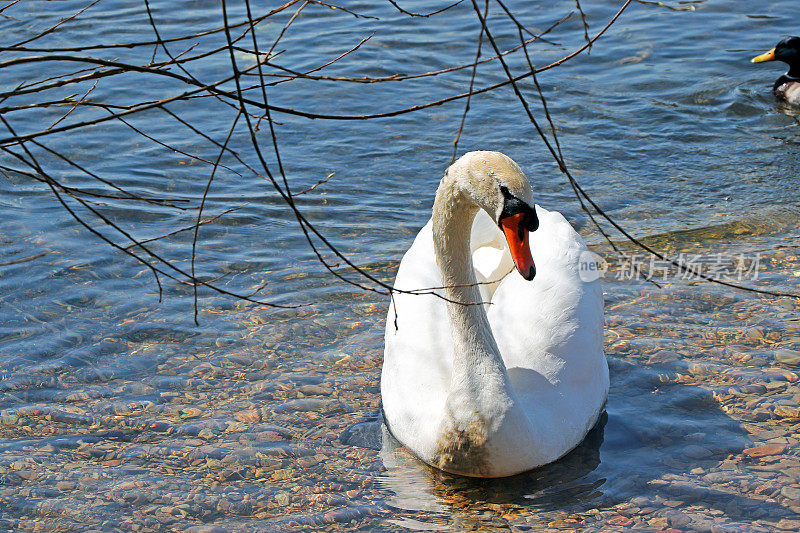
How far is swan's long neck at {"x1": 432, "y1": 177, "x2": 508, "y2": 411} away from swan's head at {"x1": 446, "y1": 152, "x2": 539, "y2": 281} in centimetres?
21

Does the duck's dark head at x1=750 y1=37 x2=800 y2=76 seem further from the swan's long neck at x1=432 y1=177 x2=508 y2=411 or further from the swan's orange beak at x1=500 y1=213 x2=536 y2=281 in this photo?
the swan's orange beak at x1=500 y1=213 x2=536 y2=281

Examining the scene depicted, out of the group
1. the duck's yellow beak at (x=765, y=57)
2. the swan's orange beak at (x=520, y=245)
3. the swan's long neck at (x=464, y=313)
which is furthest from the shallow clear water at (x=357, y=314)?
the swan's orange beak at (x=520, y=245)

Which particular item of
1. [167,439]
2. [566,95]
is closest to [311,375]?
[167,439]

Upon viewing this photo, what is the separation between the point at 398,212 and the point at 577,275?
Result: 292 cm

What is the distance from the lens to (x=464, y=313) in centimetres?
434

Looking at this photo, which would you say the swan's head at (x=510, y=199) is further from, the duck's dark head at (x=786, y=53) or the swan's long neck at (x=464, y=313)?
the duck's dark head at (x=786, y=53)

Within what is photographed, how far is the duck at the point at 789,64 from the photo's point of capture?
32.3 ft

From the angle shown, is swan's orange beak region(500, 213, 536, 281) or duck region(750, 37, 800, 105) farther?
duck region(750, 37, 800, 105)

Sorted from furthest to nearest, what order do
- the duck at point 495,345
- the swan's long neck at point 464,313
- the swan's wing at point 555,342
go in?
1. the swan's wing at point 555,342
2. the swan's long neck at point 464,313
3. the duck at point 495,345

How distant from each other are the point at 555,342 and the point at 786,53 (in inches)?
297

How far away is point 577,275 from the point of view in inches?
190

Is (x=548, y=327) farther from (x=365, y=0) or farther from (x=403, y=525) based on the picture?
(x=365, y=0)

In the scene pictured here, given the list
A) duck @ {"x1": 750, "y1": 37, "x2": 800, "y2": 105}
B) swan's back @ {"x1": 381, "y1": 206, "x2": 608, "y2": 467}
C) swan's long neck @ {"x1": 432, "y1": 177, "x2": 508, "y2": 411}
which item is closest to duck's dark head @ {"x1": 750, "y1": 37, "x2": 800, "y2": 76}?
duck @ {"x1": 750, "y1": 37, "x2": 800, "y2": 105}

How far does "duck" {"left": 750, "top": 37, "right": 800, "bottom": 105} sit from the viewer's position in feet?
32.3
